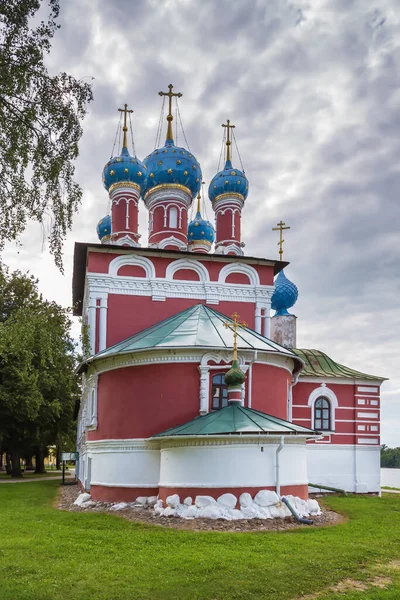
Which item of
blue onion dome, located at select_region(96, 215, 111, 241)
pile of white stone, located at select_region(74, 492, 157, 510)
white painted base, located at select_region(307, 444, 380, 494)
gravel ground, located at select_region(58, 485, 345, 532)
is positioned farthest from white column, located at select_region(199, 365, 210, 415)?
blue onion dome, located at select_region(96, 215, 111, 241)

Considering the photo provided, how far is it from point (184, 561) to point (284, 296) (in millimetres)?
17364

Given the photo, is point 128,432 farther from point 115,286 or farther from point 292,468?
point 115,286

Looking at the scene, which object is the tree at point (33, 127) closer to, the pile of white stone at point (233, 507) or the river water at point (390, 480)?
the pile of white stone at point (233, 507)

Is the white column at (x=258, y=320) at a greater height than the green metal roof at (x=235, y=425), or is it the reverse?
the white column at (x=258, y=320)

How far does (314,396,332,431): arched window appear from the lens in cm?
1859

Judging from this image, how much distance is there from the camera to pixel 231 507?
34.0 feet

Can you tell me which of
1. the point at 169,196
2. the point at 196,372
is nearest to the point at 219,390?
Answer: the point at 196,372

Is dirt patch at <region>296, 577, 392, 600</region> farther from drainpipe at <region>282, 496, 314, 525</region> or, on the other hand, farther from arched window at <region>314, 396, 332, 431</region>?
arched window at <region>314, 396, 332, 431</region>

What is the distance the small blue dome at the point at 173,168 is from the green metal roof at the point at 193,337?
21.8ft

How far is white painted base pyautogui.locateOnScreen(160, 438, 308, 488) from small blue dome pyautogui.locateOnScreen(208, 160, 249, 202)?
43.5 feet

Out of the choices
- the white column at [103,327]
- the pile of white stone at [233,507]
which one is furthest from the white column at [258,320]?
the pile of white stone at [233,507]

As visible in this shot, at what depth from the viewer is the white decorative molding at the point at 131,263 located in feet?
55.2

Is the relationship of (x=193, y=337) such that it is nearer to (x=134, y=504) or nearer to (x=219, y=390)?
(x=219, y=390)

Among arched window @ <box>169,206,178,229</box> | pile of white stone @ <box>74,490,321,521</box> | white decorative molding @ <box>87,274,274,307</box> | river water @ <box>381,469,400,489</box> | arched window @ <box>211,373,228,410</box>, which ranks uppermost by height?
arched window @ <box>169,206,178,229</box>
